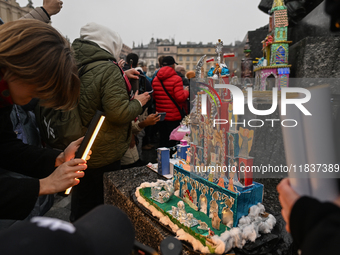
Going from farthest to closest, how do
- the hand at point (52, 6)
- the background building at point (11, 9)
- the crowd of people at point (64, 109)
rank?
the background building at point (11, 9) < the hand at point (52, 6) < the crowd of people at point (64, 109)

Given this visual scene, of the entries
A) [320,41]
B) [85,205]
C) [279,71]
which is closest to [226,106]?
[85,205]

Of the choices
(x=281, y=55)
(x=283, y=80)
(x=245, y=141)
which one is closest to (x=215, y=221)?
(x=245, y=141)

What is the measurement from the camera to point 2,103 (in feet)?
2.89

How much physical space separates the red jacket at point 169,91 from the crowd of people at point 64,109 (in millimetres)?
987

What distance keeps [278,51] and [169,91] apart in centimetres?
166

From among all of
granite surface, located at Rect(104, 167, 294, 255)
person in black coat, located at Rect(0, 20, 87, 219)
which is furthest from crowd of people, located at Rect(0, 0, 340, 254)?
granite surface, located at Rect(104, 167, 294, 255)

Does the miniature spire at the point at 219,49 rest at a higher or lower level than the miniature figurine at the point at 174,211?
higher

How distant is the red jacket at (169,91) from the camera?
3.27 meters

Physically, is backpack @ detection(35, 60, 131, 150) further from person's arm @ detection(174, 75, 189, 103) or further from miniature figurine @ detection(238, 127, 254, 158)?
person's arm @ detection(174, 75, 189, 103)

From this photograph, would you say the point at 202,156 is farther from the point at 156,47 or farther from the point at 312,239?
the point at 156,47

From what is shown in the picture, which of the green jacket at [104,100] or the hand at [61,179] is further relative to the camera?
the green jacket at [104,100]

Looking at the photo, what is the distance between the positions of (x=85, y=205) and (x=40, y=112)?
31.6 inches

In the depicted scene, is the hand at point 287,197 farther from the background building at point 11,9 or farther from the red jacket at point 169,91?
the background building at point 11,9

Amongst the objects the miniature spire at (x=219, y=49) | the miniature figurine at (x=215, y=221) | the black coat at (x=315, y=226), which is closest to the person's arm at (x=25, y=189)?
the miniature figurine at (x=215, y=221)
